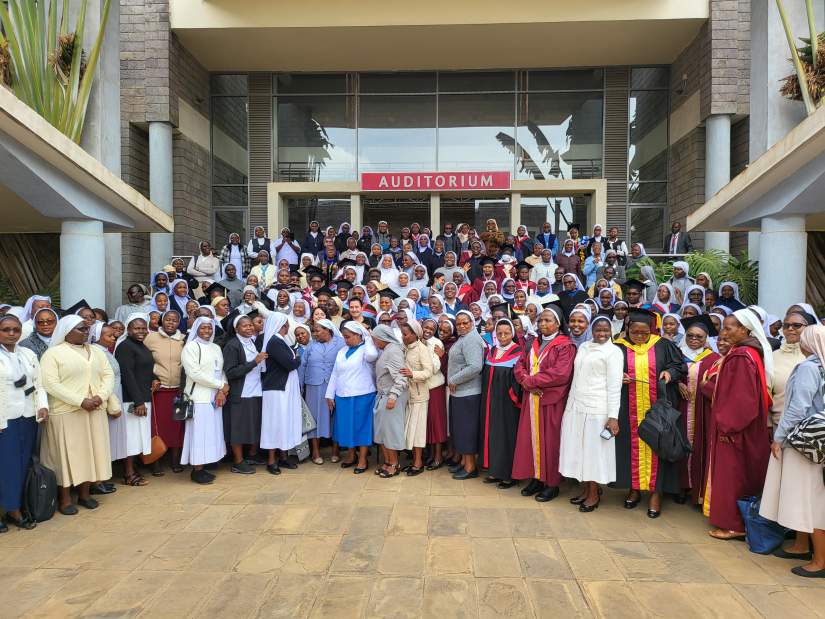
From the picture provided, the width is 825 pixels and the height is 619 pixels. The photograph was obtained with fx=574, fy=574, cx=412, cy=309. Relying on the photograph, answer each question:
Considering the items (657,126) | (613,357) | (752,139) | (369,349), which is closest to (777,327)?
(613,357)

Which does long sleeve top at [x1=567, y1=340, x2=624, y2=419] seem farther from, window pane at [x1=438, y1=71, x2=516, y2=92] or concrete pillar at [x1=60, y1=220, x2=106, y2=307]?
window pane at [x1=438, y1=71, x2=516, y2=92]

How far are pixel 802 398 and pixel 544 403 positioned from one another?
2118mm

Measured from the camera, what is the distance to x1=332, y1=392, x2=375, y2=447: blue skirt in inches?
254

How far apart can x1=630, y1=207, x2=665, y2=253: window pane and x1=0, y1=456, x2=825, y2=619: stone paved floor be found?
1271 centimetres

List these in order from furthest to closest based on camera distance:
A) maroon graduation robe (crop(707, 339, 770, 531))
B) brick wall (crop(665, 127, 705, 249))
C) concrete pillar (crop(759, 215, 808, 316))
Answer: brick wall (crop(665, 127, 705, 249)) < concrete pillar (crop(759, 215, 808, 316)) < maroon graduation robe (crop(707, 339, 770, 531))

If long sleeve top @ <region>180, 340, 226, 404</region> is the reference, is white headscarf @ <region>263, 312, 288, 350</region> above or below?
above

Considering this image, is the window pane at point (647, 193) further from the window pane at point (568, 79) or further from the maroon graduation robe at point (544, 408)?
the maroon graduation robe at point (544, 408)

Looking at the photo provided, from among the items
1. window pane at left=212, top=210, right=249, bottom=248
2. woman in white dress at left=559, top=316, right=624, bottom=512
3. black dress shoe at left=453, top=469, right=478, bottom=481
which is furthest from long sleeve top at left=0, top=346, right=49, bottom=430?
window pane at left=212, top=210, right=249, bottom=248

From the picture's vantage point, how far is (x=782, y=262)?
292 inches

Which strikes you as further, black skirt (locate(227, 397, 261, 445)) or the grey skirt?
black skirt (locate(227, 397, 261, 445))

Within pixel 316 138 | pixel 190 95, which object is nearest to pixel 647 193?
pixel 316 138

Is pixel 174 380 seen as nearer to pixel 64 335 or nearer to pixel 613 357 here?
pixel 64 335

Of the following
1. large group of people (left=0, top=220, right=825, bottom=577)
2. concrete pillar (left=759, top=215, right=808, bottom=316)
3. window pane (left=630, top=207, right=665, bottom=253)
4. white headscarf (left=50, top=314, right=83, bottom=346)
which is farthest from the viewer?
window pane (left=630, top=207, right=665, bottom=253)

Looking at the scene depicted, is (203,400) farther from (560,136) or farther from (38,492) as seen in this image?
(560,136)
